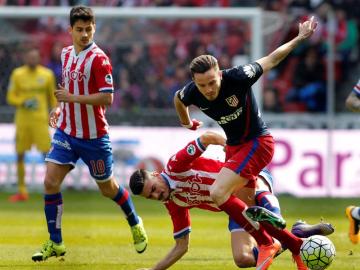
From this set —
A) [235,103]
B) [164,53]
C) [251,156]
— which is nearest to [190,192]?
[251,156]

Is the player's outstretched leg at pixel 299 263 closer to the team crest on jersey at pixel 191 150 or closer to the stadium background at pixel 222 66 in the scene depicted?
the team crest on jersey at pixel 191 150

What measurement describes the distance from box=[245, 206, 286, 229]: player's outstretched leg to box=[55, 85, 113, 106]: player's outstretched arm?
2347 millimetres

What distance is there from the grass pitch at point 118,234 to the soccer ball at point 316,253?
95cm

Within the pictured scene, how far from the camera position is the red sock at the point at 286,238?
348 inches

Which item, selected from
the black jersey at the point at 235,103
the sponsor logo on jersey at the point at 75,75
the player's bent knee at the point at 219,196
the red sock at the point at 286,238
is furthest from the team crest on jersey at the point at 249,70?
the sponsor logo on jersey at the point at 75,75

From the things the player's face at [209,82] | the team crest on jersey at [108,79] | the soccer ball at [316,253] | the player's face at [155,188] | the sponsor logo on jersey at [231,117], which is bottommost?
the soccer ball at [316,253]

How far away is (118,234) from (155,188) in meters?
4.17

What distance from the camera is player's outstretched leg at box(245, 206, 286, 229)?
337 inches

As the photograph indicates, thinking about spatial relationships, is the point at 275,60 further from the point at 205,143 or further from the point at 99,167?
the point at 99,167

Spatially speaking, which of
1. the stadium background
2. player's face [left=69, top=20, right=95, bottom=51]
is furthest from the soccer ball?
the stadium background

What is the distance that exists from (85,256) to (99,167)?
89cm

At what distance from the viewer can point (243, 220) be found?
8797 mm

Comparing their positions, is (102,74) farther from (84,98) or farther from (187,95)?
(187,95)

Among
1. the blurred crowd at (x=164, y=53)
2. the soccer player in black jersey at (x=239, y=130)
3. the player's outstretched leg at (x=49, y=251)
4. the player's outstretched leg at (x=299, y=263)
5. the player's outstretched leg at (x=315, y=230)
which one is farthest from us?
the blurred crowd at (x=164, y=53)
